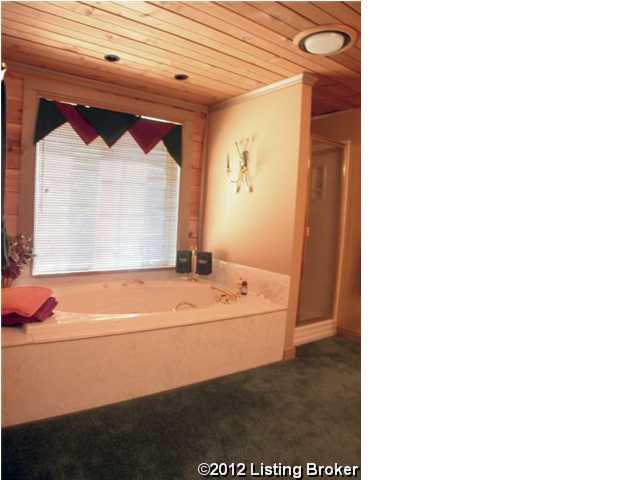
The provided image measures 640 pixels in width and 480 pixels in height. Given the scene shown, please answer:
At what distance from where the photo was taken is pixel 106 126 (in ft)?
9.84

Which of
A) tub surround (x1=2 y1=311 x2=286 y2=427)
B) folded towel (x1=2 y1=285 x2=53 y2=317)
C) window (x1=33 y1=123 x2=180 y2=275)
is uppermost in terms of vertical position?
window (x1=33 y1=123 x2=180 y2=275)

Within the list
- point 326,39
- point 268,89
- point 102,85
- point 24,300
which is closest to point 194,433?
point 24,300

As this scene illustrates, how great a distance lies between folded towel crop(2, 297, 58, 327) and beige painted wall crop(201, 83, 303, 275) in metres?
1.38

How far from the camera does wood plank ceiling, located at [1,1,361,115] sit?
1837 mm

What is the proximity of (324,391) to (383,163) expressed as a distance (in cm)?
217

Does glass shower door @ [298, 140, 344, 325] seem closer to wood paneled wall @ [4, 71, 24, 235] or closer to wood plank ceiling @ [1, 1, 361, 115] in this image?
wood plank ceiling @ [1, 1, 361, 115]

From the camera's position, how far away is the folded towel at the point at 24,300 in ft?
6.11

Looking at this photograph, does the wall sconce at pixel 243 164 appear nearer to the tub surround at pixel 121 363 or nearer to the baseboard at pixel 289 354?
the tub surround at pixel 121 363

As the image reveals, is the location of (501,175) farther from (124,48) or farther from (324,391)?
(124,48)

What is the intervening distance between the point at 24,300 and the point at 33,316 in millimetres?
125

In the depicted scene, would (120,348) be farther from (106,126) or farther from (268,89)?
(268,89)

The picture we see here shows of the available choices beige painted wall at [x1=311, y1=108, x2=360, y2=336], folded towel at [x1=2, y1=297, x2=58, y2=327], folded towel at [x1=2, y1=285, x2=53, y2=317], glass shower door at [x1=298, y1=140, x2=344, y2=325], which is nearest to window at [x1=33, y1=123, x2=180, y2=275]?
folded towel at [x1=2, y1=285, x2=53, y2=317]

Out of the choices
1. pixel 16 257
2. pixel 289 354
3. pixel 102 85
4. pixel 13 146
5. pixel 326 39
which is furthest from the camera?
pixel 102 85

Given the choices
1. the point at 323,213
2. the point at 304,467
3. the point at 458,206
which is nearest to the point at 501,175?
the point at 458,206
